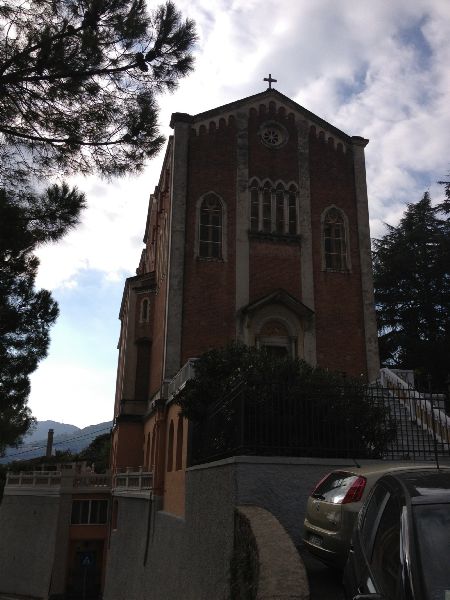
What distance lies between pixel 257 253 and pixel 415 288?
1085 cm

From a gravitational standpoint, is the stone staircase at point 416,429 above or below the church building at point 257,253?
below

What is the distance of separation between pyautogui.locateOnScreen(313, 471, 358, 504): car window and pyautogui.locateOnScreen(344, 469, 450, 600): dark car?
186 centimetres

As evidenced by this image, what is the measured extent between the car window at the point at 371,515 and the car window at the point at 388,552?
11cm

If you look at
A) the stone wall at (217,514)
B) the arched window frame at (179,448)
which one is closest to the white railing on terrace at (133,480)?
the arched window frame at (179,448)

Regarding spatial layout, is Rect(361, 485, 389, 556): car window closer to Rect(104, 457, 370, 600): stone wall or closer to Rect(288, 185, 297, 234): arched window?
Rect(104, 457, 370, 600): stone wall

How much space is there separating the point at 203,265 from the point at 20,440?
8825mm

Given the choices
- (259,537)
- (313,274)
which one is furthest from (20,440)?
(259,537)

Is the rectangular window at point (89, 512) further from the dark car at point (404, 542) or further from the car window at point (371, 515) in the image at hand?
the dark car at point (404, 542)

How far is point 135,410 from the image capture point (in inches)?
925

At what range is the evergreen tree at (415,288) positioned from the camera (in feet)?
87.5

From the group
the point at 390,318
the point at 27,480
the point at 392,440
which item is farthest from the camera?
the point at 27,480

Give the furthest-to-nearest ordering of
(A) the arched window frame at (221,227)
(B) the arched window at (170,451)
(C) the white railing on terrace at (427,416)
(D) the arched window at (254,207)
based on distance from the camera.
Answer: (D) the arched window at (254,207)
(A) the arched window frame at (221,227)
(B) the arched window at (170,451)
(C) the white railing on terrace at (427,416)

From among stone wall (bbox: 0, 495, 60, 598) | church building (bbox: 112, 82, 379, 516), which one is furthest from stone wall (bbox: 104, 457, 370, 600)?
stone wall (bbox: 0, 495, 60, 598)

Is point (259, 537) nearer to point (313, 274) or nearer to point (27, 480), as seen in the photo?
point (313, 274)
